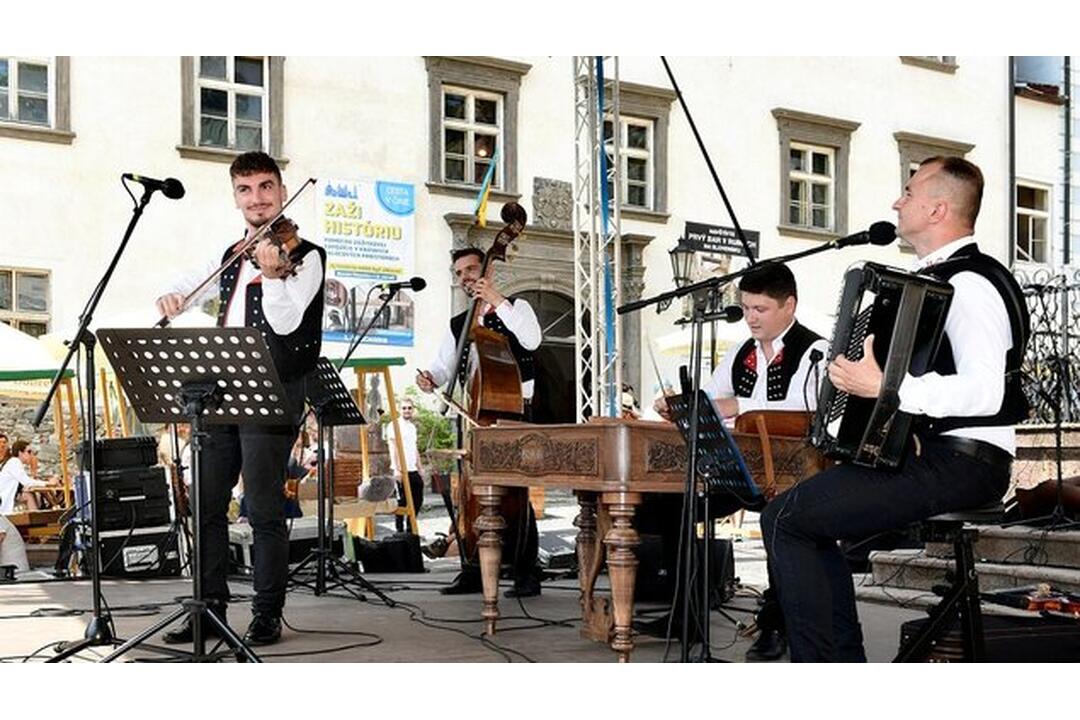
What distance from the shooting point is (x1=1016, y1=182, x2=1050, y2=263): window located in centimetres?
1812

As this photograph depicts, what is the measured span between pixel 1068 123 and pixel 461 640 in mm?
15912

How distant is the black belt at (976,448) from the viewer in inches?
133

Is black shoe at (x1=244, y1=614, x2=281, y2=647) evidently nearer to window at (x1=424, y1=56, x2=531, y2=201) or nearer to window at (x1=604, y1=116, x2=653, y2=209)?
window at (x1=424, y1=56, x2=531, y2=201)

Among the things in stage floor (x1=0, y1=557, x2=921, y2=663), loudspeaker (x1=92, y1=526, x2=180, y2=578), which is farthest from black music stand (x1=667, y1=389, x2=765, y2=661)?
loudspeaker (x1=92, y1=526, x2=180, y2=578)

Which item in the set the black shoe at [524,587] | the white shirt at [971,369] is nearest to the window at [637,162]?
the black shoe at [524,587]

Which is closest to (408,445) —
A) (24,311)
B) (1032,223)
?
(24,311)

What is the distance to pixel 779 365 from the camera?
483 cm

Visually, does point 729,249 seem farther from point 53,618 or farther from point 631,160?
point 53,618

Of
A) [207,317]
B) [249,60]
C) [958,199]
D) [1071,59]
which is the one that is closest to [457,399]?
[958,199]

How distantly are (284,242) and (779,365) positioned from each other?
75.9 inches

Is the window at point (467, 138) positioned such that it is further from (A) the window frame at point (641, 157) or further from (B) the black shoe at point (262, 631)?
(B) the black shoe at point (262, 631)

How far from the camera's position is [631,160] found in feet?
53.9

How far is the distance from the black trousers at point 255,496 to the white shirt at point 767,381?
157cm

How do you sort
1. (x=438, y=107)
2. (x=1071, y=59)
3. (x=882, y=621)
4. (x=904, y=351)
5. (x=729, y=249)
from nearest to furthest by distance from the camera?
(x=904, y=351)
(x=882, y=621)
(x=438, y=107)
(x=729, y=249)
(x=1071, y=59)
